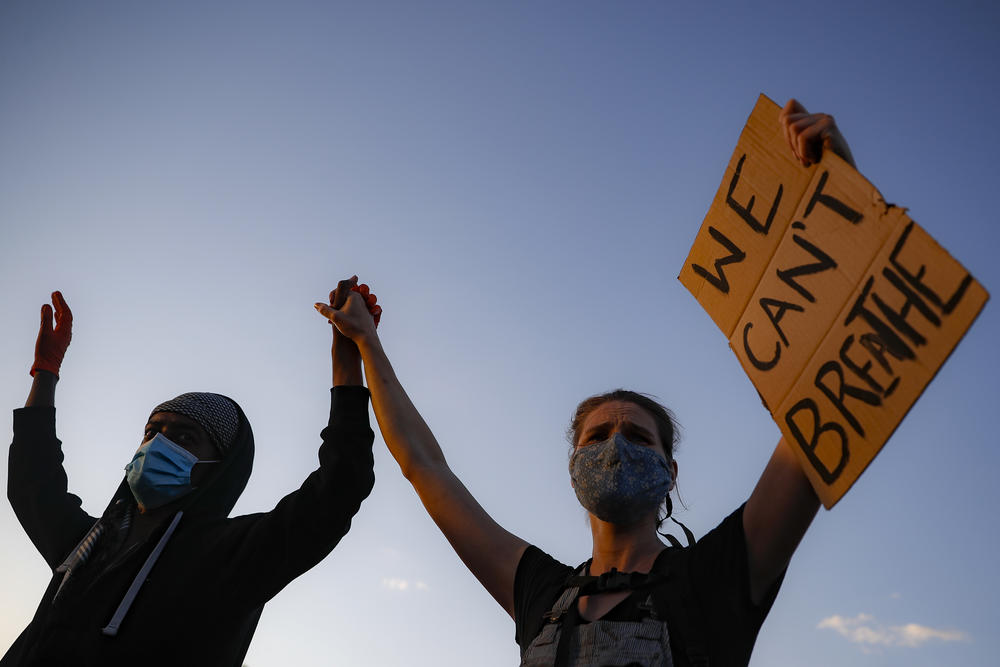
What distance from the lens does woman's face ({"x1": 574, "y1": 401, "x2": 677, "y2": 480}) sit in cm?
351

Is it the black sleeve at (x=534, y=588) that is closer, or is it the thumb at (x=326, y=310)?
the black sleeve at (x=534, y=588)

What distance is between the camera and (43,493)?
4.38 metres

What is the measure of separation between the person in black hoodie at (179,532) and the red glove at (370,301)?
0.04 ft

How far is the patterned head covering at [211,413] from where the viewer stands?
428cm

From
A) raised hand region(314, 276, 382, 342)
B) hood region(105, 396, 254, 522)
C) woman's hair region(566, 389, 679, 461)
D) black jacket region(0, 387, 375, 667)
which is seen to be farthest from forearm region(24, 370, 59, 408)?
woman's hair region(566, 389, 679, 461)

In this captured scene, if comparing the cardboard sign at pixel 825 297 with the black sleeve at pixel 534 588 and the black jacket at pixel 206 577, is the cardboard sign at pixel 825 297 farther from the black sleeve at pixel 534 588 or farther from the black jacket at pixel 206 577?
the black jacket at pixel 206 577

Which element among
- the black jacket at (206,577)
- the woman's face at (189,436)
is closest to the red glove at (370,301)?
the black jacket at (206,577)

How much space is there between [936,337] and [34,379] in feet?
16.1

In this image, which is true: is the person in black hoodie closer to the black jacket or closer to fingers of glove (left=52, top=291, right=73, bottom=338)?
the black jacket

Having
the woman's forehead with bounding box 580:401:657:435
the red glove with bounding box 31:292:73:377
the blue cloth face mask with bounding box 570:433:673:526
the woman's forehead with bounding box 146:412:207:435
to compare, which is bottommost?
the blue cloth face mask with bounding box 570:433:673:526

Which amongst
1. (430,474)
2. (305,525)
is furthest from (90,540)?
(430,474)

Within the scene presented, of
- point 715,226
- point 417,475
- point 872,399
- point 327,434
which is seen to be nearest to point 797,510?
point 872,399

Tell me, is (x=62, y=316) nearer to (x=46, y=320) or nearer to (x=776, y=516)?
(x=46, y=320)

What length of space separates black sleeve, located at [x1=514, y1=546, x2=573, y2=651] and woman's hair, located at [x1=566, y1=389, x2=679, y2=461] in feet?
2.22
